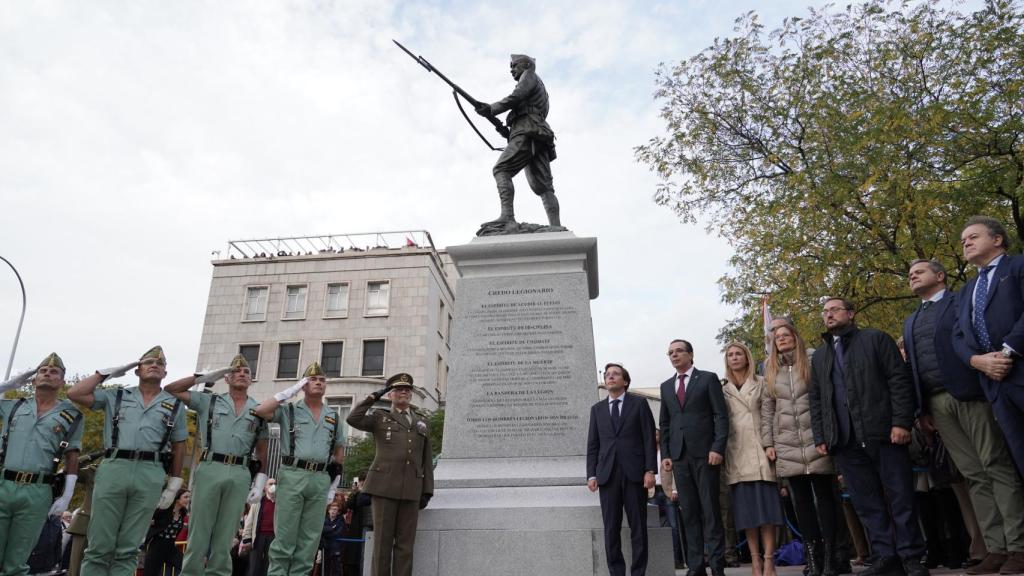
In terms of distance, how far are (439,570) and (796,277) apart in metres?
10.4

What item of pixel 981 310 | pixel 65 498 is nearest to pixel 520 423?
pixel 981 310

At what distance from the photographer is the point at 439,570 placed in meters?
5.60

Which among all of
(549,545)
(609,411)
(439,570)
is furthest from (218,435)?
(609,411)

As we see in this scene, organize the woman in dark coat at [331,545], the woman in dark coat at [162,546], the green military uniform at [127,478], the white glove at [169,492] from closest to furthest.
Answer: the green military uniform at [127,478] → the white glove at [169,492] → the woman in dark coat at [162,546] → the woman in dark coat at [331,545]

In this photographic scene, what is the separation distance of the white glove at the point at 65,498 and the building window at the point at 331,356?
27249mm

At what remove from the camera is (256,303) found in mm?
34500

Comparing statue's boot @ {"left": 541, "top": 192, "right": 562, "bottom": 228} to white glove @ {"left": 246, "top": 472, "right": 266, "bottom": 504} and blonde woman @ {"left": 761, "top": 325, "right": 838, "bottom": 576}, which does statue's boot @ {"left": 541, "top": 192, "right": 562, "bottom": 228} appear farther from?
white glove @ {"left": 246, "top": 472, "right": 266, "bottom": 504}

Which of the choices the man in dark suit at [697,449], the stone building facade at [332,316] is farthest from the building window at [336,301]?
the man in dark suit at [697,449]

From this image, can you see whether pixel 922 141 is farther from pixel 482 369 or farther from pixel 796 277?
pixel 482 369

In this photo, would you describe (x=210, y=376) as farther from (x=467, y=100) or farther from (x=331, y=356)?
(x=331, y=356)

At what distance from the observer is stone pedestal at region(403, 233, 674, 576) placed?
5.53 metres

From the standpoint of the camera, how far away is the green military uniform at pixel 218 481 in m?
5.22

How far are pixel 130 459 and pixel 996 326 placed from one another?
6.59 metres

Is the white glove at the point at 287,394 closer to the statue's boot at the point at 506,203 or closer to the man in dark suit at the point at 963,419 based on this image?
the statue's boot at the point at 506,203
